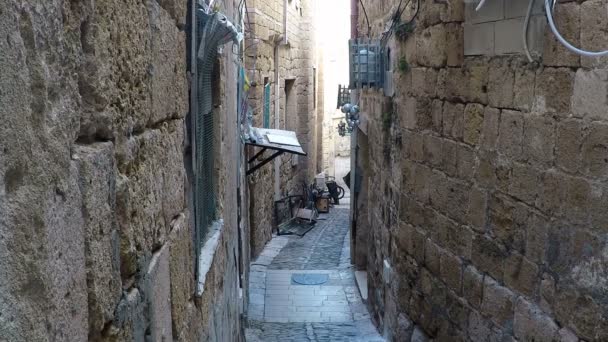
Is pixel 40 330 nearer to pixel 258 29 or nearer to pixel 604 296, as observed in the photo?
pixel 604 296

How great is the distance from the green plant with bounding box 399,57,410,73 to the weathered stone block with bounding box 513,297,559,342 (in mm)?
2378

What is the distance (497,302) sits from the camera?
14.4 ft

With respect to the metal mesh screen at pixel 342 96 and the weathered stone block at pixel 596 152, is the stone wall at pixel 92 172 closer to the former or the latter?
the weathered stone block at pixel 596 152

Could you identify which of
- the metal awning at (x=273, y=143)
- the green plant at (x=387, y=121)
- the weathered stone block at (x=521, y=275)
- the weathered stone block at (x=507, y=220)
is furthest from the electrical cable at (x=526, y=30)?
the metal awning at (x=273, y=143)

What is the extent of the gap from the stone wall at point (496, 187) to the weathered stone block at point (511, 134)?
0.04ft

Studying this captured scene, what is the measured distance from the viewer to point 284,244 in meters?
14.2

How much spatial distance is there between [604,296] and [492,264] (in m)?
1.21

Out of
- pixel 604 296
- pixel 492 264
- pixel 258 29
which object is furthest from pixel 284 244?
pixel 604 296

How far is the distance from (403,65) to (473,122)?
1.46 metres

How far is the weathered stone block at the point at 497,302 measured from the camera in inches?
166

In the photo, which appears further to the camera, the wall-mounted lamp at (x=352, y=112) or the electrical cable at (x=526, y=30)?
the wall-mounted lamp at (x=352, y=112)

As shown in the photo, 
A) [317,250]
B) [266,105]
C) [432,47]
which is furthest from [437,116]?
[317,250]

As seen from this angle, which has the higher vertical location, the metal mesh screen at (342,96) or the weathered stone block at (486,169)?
the metal mesh screen at (342,96)

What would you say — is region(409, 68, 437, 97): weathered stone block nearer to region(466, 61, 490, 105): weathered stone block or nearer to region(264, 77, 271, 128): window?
region(466, 61, 490, 105): weathered stone block
